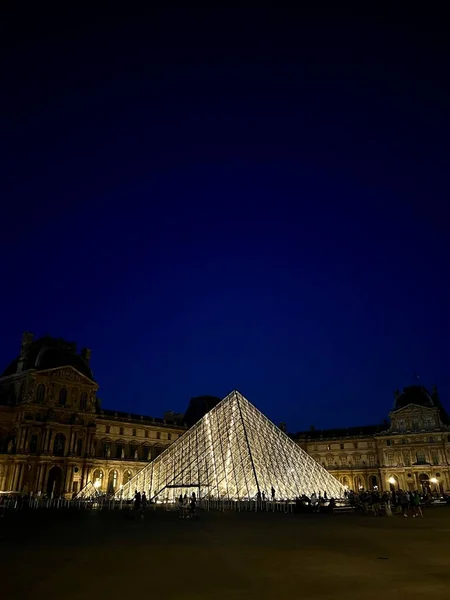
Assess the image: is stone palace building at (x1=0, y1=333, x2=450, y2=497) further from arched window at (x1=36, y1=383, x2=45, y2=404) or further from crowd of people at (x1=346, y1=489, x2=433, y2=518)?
crowd of people at (x1=346, y1=489, x2=433, y2=518)

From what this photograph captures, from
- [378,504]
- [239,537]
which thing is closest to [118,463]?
[378,504]

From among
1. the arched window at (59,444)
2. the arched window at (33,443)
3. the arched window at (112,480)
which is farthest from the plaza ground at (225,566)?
the arched window at (112,480)

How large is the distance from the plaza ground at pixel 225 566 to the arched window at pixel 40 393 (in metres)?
36.0

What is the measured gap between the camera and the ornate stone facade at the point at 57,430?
43.6m

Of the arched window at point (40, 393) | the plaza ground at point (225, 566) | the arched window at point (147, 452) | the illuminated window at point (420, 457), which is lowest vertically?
the plaza ground at point (225, 566)

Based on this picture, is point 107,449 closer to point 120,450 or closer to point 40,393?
point 120,450

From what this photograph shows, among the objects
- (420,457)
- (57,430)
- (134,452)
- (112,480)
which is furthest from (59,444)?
(420,457)

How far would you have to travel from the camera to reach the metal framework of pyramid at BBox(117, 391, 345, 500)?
27.1 m

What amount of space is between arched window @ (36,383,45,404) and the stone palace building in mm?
90

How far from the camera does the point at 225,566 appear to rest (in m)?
7.37

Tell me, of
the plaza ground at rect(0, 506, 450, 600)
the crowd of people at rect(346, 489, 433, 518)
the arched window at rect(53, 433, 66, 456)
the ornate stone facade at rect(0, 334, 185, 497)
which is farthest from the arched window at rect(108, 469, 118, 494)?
the plaza ground at rect(0, 506, 450, 600)

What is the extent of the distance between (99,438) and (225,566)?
48642 mm

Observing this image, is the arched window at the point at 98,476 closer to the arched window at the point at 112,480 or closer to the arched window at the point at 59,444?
the arched window at the point at 112,480

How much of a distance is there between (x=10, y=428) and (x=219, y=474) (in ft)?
86.5
